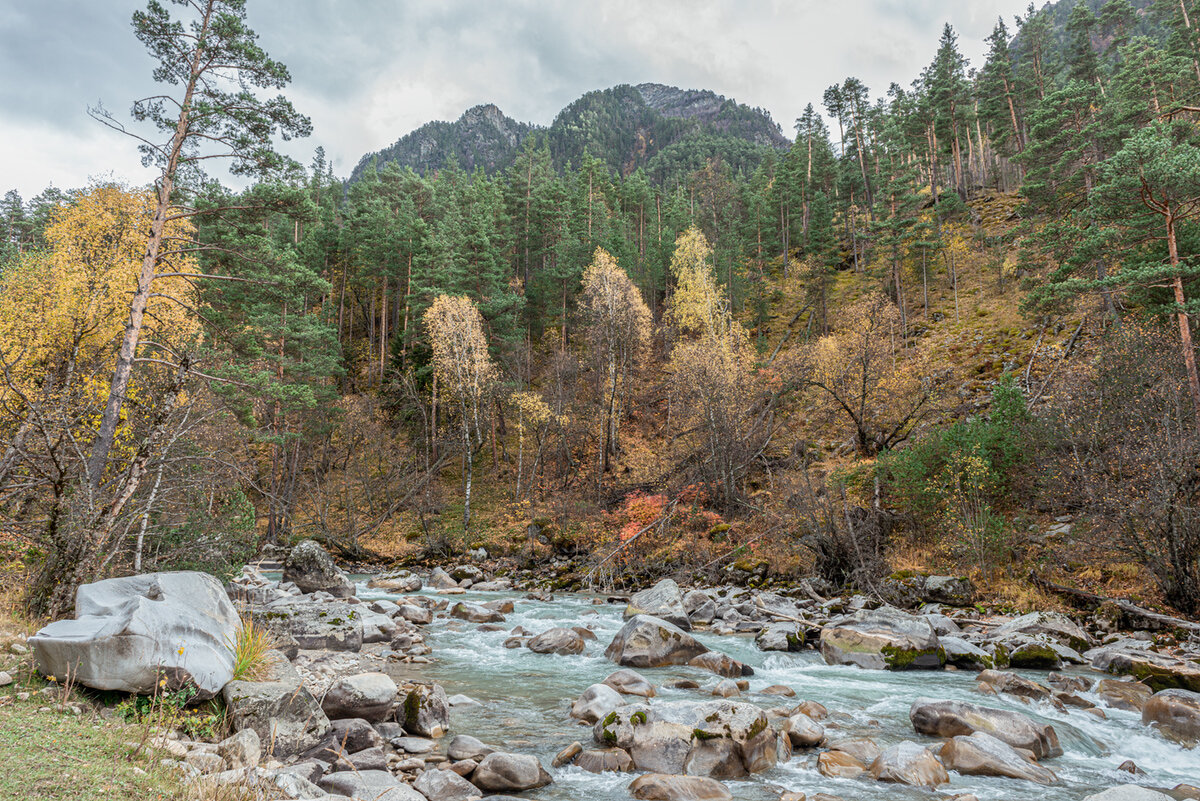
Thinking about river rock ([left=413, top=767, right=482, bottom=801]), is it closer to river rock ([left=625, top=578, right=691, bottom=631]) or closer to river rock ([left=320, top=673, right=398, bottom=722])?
river rock ([left=320, top=673, right=398, bottom=722])

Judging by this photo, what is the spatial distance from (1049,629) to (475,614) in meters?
12.9

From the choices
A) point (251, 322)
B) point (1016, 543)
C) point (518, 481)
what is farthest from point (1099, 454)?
point (251, 322)

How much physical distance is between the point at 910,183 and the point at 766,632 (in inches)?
1404

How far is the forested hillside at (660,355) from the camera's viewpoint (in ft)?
39.3

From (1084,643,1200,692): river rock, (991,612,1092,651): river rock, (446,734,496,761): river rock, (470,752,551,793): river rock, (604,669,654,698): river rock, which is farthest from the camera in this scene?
(991,612,1092,651): river rock

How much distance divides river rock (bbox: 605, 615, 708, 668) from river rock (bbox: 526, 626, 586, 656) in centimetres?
73

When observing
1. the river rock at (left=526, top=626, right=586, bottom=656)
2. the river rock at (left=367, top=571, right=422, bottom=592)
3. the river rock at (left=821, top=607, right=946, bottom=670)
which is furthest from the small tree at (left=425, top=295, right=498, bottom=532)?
the river rock at (left=821, top=607, right=946, bottom=670)

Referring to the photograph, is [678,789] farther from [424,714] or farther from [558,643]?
[558,643]

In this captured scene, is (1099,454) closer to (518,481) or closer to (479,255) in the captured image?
(518,481)

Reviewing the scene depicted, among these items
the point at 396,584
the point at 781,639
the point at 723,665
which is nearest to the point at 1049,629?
the point at 781,639

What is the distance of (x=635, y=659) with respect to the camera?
11281 millimetres

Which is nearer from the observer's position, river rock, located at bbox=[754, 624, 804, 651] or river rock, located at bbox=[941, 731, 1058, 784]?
river rock, located at bbox=[941, 731, 1058, 784]

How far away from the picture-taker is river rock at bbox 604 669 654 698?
30.6ft

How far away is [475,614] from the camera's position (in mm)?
15852
